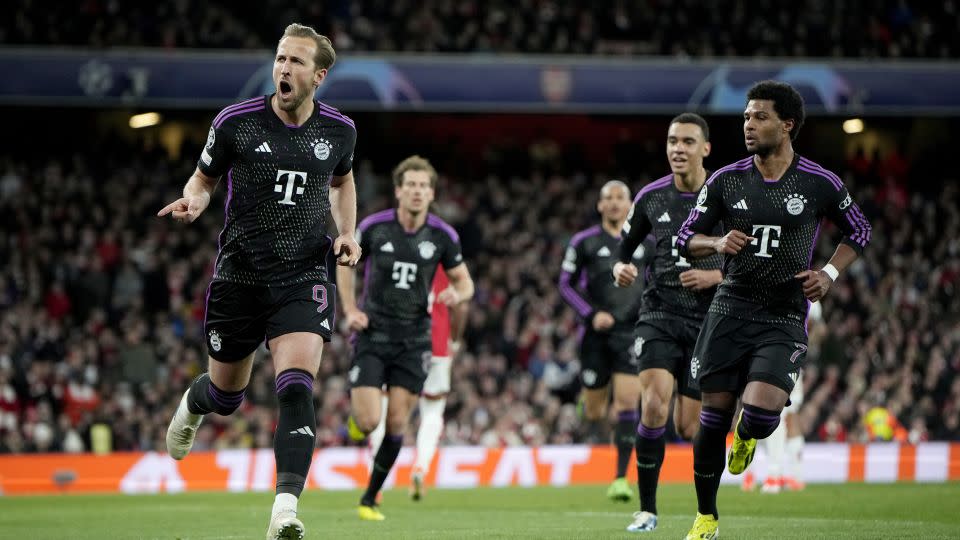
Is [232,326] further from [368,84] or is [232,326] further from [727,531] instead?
[368,84]

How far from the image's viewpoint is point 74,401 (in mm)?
20641

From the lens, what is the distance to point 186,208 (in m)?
7.14

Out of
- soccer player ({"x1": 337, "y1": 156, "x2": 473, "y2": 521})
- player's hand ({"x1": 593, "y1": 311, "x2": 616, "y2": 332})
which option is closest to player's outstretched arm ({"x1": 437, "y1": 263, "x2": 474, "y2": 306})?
soccer player ({"x1": 337, "y1": 156, "x2": 473, "y2": 521})

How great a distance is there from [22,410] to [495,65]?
36.2 feet

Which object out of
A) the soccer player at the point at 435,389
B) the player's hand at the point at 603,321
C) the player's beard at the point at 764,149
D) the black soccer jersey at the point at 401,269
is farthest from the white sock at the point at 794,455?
the player's beard at the point at 764,149

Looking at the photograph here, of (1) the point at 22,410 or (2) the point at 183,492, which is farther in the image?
(1) the point at 22,410

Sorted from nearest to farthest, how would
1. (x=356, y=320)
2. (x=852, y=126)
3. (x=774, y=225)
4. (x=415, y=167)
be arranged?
(x=774, y=225), (x=356, y=320), (x=415, y=167), (x=852, y=126)

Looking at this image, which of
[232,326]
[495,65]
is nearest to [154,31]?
[495,65]

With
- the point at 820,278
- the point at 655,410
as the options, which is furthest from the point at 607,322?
the point at 820,278

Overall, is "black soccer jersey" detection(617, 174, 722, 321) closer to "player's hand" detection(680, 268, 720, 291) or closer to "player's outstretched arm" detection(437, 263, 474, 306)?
"player's hand" detection(680, 268, 720, 291)

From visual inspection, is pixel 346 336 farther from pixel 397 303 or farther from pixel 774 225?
pixel 774 225

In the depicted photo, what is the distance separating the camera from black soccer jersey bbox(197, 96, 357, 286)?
7.66 m

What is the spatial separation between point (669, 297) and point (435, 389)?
4.65 meters

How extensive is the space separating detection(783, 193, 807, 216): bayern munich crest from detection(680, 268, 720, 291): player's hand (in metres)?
1.14
